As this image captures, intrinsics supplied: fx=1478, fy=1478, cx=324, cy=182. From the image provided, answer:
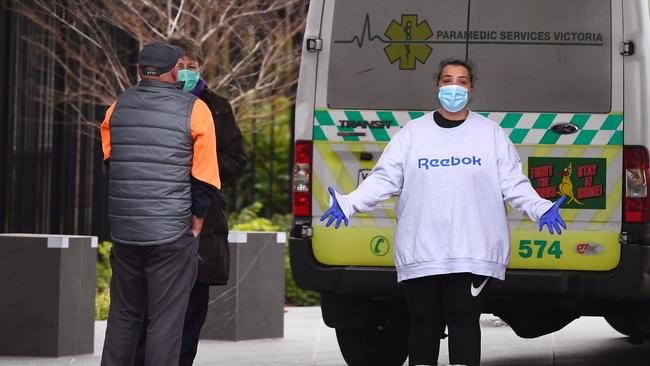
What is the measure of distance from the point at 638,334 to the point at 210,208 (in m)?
2.81

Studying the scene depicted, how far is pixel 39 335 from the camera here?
32.2 feet

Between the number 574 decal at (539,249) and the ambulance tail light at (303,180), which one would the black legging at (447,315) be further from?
the ambulance tail light at (303,180)

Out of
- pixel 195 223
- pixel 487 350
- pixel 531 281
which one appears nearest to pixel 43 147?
pixel 487 350

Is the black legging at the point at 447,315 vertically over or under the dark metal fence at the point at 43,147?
under

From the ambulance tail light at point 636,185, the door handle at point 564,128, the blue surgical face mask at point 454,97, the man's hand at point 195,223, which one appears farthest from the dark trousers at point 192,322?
the ambulance tail light at point 636,185

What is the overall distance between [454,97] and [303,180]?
143 centimetres

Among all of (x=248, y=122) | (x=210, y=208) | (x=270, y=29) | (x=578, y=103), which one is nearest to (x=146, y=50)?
(x=210, y=208)

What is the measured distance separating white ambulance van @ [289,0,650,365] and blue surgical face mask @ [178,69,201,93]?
2.72 feet

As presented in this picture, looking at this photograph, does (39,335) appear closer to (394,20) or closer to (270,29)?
(394,20)

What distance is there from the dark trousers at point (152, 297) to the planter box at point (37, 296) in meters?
3.04

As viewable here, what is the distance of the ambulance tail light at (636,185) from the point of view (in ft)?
25.0

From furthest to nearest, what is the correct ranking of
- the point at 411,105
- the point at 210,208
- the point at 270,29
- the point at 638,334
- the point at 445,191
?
the point at 270,29, the point at 638,334, the point at 411,105, the point at 210,208, the point at 445,191

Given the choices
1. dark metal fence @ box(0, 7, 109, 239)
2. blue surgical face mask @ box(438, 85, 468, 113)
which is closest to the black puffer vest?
blue surgical face mask @ box(438, 85, 468, 113)

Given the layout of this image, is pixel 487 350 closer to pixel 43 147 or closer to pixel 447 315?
pixel 447 315
